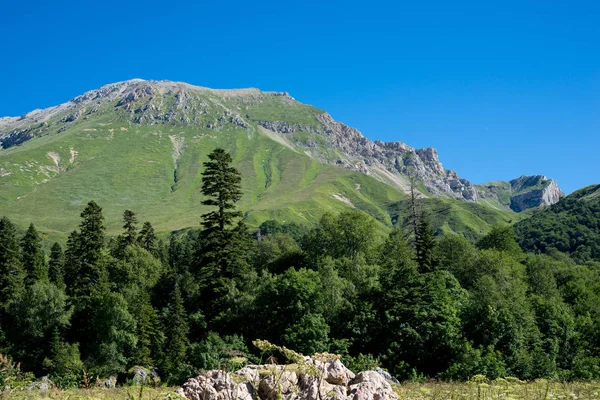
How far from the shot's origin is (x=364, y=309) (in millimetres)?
38344

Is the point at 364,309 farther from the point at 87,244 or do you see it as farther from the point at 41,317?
the point at 41,317

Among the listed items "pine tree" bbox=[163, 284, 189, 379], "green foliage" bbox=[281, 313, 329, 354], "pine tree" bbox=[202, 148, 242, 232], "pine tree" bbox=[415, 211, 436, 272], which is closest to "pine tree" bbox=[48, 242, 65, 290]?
"pine tree" bbox=[163, 284, 189, 379]

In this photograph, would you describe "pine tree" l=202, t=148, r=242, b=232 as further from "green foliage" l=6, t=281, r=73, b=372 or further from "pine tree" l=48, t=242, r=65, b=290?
"pine tree" l=48, t=242, r=65, b=290

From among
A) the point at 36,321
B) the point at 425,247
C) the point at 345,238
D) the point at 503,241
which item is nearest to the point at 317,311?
the point at 425,247

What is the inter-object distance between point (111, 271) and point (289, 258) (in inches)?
1245

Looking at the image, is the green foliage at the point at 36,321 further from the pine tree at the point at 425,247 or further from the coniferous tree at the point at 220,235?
the pine tree at the point at 425,247

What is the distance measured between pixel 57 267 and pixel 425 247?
74.3m

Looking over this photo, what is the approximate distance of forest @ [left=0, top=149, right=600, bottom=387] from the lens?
3356 centimetres

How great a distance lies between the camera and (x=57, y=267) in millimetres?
88875

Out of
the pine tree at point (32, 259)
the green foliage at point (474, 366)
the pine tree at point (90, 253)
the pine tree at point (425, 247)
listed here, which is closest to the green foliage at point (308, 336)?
the green foliage at point (474, 366)

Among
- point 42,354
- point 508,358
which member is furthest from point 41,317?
point 508,358

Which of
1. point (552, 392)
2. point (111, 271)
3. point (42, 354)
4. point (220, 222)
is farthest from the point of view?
point (111, 271)

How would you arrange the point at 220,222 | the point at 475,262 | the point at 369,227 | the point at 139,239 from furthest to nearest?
the point at 139,239 < the point at 369,227 < the point at 475,262 < the point at 220,222

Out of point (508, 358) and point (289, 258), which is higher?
point (289, 258)
